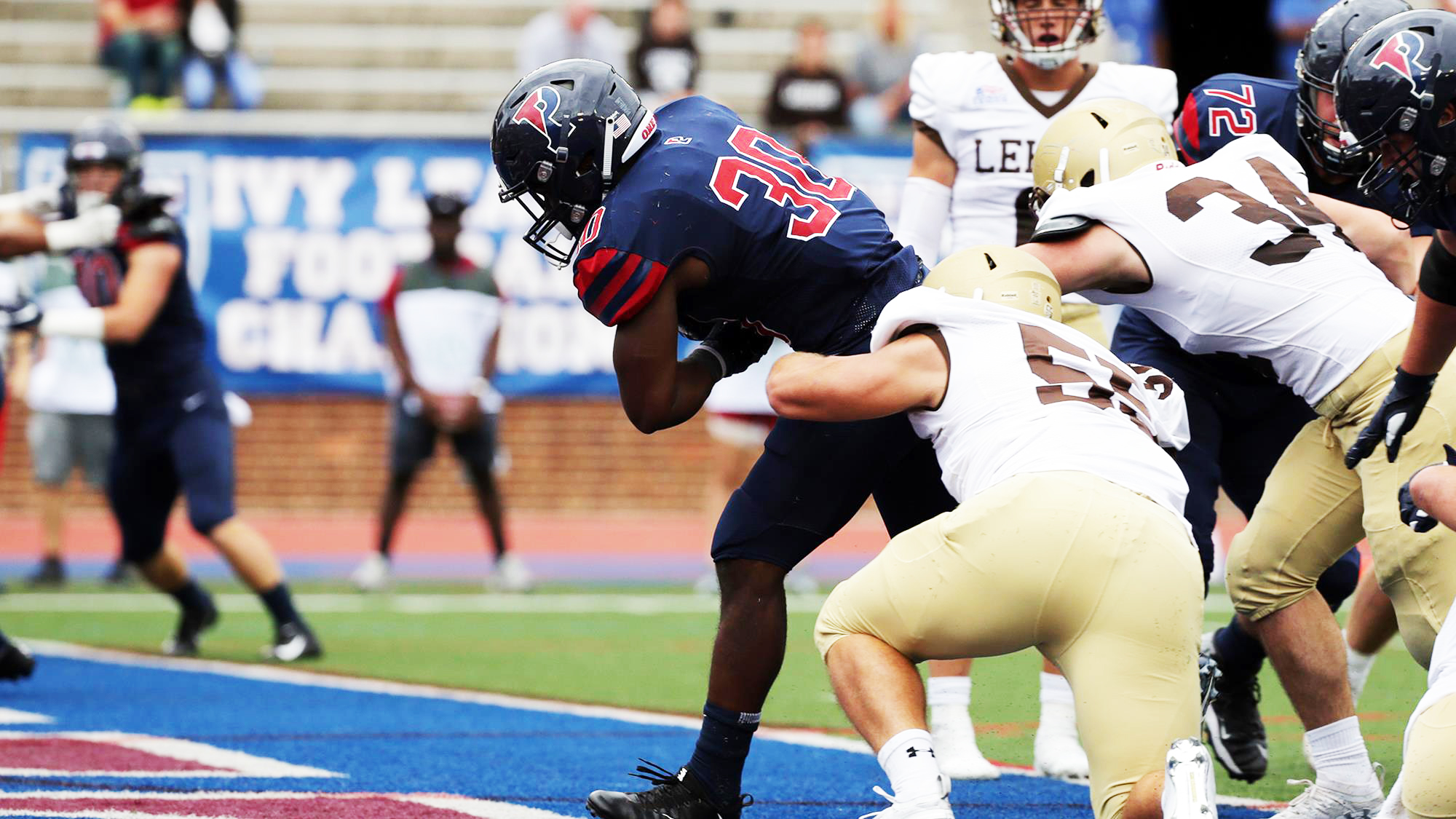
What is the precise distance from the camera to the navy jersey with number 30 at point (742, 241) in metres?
3.66

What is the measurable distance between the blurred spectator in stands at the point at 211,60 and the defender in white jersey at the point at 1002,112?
9350 mm

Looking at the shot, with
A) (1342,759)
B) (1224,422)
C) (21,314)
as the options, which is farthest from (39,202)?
(1342,759)

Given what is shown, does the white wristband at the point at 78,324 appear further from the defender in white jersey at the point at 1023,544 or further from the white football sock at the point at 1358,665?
the white football sock at the point at 1358,665

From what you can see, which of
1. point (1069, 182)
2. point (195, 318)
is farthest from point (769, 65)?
point (1069, 182)

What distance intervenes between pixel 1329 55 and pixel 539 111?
1.82m

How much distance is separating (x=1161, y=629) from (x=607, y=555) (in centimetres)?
923

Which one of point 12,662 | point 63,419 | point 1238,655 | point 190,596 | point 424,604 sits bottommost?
point 424,604

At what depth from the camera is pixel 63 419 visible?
34.7 ft

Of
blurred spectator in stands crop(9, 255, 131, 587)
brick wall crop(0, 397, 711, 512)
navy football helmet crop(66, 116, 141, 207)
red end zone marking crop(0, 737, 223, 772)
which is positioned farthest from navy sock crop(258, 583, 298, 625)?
brick wall crop(0, 397, 711, 512)

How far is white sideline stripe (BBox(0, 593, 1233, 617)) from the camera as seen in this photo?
9.42 m

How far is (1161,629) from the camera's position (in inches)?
120

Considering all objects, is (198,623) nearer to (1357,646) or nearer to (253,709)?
(253,709)

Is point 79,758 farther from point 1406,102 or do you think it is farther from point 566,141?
point 1406,102

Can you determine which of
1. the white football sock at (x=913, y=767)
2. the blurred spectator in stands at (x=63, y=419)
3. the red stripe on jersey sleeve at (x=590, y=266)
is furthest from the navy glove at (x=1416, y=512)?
the blurred spectator in stands at (x=63, y=419)
